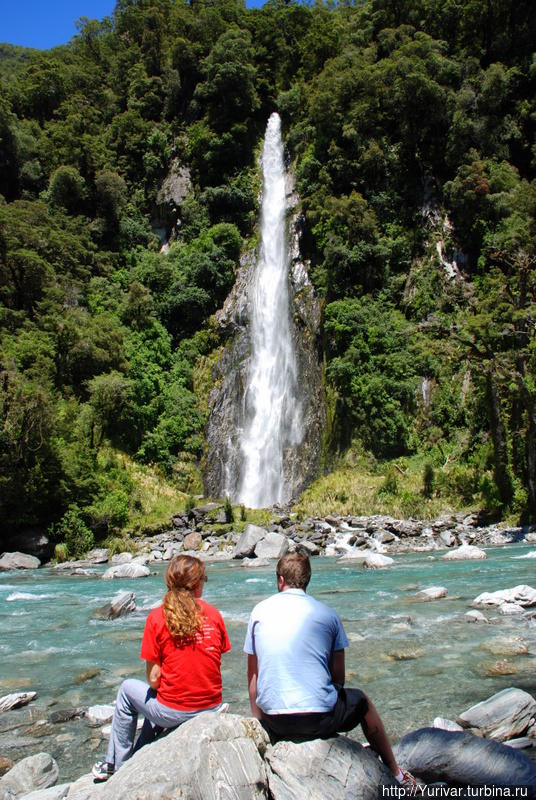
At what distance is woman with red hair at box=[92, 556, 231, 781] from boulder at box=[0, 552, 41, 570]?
14066 mm

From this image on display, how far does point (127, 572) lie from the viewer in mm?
13367

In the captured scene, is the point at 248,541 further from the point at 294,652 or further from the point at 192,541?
the point at 294,652

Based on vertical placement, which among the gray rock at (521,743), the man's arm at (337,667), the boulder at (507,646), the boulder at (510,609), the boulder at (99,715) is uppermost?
the man's arm at (337,667)

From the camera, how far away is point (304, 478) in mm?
24344

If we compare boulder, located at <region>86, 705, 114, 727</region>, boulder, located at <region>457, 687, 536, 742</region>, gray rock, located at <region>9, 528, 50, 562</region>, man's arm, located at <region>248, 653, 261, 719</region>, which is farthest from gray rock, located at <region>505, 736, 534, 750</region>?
gray rock, located at <region>9, 528, 50, 562</region>

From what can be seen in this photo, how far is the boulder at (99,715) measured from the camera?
4.37 m

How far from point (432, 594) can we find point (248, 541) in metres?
8.46

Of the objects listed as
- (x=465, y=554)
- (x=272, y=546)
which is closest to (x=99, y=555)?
(x=272, y=546)

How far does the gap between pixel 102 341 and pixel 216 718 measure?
23.6 meters

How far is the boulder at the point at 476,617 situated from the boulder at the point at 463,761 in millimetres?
4144

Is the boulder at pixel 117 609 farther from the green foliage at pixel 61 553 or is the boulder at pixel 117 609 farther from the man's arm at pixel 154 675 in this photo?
the green foliage at pixel 61 553

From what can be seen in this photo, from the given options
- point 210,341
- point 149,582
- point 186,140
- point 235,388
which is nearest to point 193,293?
point 210,341

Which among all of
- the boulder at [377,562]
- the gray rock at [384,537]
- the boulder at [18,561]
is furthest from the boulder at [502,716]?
the boulder at [18,561]

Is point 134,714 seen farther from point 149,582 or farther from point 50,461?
point 50,461
